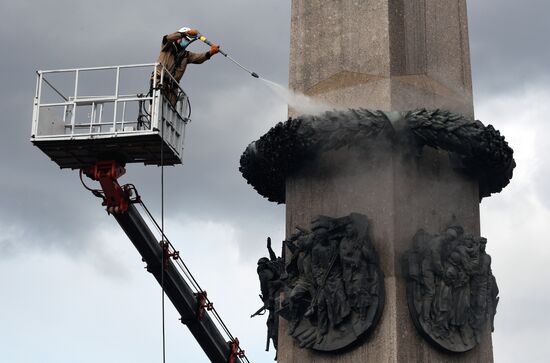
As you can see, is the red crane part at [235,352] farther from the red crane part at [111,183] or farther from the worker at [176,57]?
the worker at [176,57]

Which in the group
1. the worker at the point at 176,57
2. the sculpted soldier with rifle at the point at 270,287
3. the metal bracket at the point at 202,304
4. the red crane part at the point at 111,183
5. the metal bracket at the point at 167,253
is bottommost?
the sculpted soldier with rifle at the point at 270,287

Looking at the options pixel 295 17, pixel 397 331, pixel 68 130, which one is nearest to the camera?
pixel 397 331

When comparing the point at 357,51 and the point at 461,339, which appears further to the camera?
the point at 357,51

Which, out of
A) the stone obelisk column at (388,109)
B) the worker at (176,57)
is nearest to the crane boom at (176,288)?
the worker at (176,57)

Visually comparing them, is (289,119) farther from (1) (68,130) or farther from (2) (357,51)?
(1) (68,130)

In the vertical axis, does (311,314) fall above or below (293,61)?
below

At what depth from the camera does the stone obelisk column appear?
14258 mm

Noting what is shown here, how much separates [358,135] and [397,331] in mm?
2393

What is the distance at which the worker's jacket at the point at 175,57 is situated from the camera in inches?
695

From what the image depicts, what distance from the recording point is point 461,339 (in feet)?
47.0

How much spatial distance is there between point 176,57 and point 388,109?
4226mm

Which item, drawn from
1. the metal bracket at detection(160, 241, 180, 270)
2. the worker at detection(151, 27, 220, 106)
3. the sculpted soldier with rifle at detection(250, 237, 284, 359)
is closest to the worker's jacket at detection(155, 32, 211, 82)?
the worker at detection(151, 27, 220, 106)

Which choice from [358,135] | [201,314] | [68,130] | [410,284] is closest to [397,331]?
[410,284]

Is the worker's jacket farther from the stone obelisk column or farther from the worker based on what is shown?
the stone obelisk column
